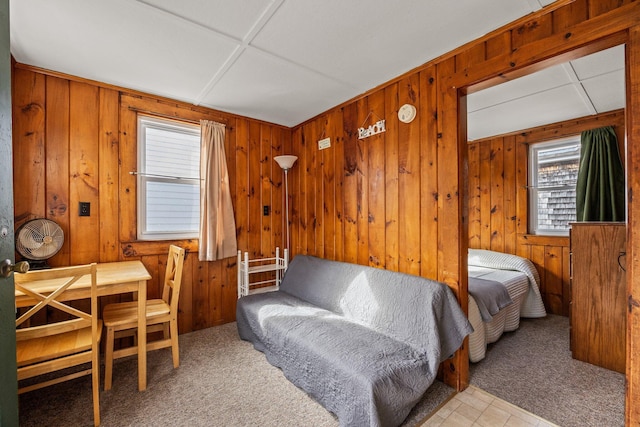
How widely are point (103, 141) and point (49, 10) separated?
1.10 metres

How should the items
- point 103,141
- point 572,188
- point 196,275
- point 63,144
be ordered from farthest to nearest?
point 572,188
point 196,275
point 103,141
point 63,144

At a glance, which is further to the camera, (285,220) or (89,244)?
(285,220)

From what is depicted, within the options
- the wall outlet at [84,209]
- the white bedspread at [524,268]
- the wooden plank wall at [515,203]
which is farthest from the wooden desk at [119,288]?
the wooden plank wall at [515,203]

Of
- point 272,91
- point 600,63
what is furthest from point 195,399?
point 600,63

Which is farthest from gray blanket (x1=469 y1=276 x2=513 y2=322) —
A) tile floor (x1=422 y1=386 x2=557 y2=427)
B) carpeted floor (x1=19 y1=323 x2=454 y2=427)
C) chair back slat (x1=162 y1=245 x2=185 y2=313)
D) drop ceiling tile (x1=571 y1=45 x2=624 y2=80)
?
chair back slat (x1=162 y1=245 x2=185 y2=313)

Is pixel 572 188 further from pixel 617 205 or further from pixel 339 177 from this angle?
pixel 339 177

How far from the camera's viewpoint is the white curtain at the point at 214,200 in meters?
2.88

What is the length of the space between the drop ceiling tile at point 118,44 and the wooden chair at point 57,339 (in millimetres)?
1464

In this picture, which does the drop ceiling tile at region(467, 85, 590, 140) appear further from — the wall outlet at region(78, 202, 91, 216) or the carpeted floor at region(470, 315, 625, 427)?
the wall outlet at region(78, 202, 91, 216)

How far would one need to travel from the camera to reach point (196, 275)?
2920mm

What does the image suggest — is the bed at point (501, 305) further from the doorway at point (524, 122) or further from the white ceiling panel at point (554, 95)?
the white ceiling panel at point (554, 95)

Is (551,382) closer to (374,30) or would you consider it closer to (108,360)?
(374,30)

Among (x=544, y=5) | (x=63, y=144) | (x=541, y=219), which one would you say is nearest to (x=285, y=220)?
(x=63, y=144)

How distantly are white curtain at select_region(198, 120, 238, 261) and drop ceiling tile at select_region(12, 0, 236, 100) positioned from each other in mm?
598
